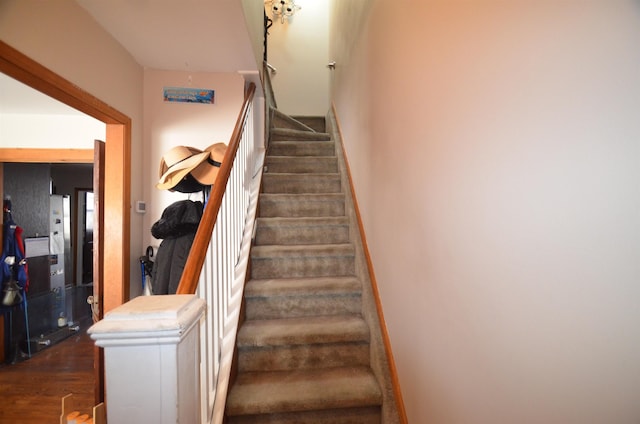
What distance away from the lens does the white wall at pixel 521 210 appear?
42 centimetres

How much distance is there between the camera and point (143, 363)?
615mm

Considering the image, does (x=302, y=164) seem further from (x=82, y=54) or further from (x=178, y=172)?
(x=82, y=54)

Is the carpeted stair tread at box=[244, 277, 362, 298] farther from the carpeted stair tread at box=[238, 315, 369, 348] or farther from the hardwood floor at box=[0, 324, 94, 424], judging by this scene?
the hardwood floor at box=[0, 324, 94, 424]

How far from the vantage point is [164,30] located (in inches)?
70.4

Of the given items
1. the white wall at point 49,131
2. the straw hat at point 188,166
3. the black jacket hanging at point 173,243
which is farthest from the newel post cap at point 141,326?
the white wall at point 49,131

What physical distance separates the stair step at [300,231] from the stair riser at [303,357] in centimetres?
86

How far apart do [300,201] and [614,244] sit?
84.3 inches

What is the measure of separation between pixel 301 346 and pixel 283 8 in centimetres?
481

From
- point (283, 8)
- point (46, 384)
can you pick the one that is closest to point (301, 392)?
point (46, 384)

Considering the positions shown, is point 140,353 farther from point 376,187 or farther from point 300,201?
point 300,201

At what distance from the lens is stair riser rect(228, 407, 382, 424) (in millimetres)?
1362

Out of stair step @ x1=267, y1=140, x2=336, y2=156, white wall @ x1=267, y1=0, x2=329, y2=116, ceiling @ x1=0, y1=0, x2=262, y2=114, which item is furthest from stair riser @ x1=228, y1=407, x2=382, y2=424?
white wall @ x1=267, y1=0, x2=329, y2=116

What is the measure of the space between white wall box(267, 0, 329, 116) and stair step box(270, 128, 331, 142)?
1.23m

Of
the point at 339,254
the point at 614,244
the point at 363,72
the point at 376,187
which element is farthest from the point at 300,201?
the point at 614,244
